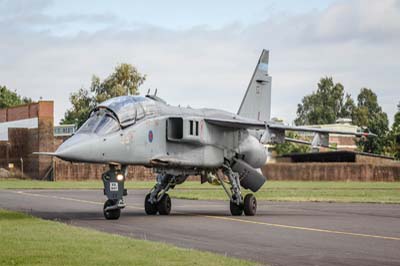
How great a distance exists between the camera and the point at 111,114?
948 inches

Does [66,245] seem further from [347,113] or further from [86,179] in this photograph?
[347,113]

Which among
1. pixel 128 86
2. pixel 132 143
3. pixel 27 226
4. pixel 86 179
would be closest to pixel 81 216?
pixel 132 143

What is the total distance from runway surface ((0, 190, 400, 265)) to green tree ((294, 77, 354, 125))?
13503 cm

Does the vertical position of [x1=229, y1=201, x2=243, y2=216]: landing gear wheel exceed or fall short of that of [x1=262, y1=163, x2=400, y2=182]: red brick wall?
it falls short

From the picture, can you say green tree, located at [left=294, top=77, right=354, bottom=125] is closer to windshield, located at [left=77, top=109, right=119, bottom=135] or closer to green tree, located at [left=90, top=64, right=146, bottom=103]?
green tree, located at [left=90, top=64, right=146, bottom=103]

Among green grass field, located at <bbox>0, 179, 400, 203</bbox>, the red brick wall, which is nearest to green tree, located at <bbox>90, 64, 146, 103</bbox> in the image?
the red brick wall

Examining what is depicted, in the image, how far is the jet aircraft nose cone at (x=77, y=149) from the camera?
22391 mm

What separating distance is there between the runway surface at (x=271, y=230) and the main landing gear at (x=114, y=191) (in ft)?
1.27

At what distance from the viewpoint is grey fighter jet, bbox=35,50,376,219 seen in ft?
77.7

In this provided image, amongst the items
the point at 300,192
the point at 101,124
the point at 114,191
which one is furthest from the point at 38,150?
the point at 101,124

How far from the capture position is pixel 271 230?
2147 cm

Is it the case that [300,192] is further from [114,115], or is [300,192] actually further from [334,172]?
[334,172]

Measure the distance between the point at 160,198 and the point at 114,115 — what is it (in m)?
4.97

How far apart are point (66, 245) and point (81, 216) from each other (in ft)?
34.4
